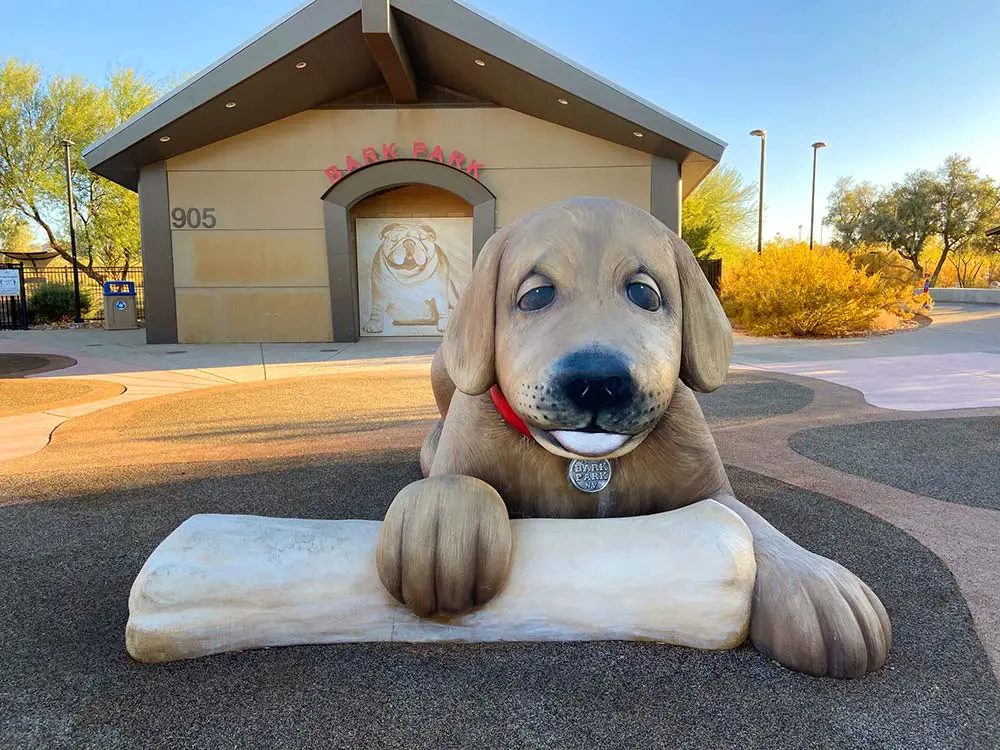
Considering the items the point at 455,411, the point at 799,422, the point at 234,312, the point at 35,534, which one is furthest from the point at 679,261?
the point at 234,312

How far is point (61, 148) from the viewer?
20734 mm

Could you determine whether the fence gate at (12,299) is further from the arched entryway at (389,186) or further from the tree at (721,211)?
the tree at (721,211)

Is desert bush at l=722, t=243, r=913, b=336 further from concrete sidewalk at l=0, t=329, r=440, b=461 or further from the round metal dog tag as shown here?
the round metal dog tag

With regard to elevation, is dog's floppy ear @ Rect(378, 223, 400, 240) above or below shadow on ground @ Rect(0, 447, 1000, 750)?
above

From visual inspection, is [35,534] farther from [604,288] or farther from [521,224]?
[604,288]

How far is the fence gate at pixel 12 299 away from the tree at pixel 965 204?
34860 mm

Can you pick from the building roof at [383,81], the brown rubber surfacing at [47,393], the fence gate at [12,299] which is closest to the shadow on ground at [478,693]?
the brown rubber surfacing at [47,393]

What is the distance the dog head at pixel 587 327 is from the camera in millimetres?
1580

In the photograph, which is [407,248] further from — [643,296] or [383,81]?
[643,296]

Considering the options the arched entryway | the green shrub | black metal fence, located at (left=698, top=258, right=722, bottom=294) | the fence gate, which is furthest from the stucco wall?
the green shrub

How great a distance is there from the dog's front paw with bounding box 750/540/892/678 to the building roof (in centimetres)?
977

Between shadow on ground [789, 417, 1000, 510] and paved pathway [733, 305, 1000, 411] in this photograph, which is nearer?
shadow on ground [789, 417, 1000, 510]

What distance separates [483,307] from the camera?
6.31 ft

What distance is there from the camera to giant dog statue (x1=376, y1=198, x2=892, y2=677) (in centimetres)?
163
